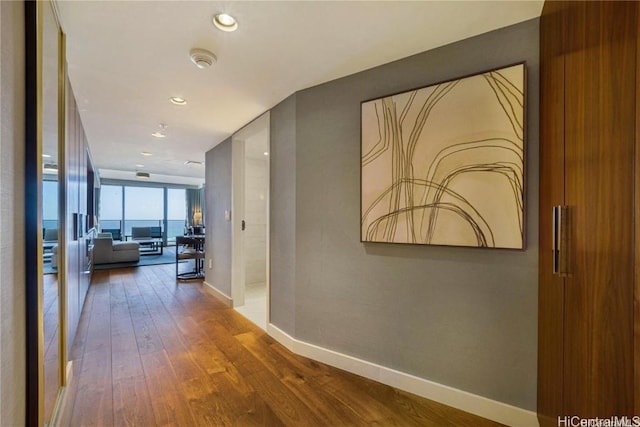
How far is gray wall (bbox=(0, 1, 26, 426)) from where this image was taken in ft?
2.55

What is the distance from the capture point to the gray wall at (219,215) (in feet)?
A: 12.0

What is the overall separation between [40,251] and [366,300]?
1771mm

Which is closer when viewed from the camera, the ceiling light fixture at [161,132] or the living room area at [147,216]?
the ceiling light fixture at [161,132]

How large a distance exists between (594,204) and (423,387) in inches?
57.6

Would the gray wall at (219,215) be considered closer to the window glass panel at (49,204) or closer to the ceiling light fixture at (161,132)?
the ceiling light fixture at (161,132)

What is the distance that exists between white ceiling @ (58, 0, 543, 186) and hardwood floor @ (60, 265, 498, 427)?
2192 millimetres

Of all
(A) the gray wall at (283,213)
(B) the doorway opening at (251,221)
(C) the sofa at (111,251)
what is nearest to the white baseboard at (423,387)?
(A) the gray wall at (283,213)

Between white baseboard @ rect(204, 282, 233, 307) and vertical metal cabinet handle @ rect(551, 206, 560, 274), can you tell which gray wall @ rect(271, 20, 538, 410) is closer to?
vertical metal cabinet handle @ rect(551, 206, 560, 274)

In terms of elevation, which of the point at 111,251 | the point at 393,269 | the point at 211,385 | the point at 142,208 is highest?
the point at 142,208

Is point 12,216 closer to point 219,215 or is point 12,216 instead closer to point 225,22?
point 225,22

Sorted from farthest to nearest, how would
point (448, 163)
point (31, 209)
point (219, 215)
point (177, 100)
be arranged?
point (219, 215) → point (177, 100) → point (448, 163) → point (31, 209)

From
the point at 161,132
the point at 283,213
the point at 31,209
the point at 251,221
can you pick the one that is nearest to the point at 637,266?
the point at 31,209

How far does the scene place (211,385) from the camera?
1.84 meters

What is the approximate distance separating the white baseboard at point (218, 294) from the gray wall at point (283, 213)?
1.12 m
